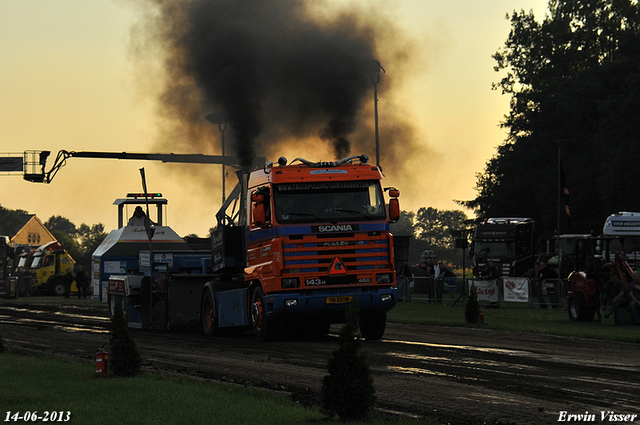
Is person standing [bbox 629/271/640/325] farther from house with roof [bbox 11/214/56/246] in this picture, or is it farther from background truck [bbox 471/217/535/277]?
house with roof [bbox 11/214/56/246]

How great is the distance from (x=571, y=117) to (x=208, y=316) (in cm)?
4130

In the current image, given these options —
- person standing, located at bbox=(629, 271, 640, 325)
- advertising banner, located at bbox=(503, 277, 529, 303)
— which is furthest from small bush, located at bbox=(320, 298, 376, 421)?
advertising banner, located at bbox=(503, 277, 529, 303)

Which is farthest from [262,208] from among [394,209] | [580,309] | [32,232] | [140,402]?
[32,232]

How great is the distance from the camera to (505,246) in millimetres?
43531

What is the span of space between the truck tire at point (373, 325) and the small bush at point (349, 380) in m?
9.25

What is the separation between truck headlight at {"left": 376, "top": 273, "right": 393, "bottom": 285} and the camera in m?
16.3

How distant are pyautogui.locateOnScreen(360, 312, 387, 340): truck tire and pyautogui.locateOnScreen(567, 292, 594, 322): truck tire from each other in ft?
25.0

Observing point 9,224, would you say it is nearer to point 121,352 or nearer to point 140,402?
point 121,352

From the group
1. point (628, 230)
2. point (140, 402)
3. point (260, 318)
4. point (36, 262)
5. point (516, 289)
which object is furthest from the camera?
point (36, 262)

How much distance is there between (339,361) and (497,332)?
12.2 meters

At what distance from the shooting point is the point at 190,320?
20.9 m

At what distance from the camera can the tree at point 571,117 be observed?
47938 millimetres

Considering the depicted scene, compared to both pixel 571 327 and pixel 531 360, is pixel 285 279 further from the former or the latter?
pixel 571 327

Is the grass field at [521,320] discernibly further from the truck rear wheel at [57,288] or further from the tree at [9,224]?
the tree at [9,224]
